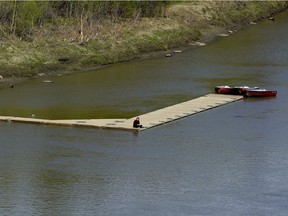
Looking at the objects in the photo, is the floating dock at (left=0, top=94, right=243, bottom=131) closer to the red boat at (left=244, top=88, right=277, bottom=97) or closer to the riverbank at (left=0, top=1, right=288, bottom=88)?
the red boat at (left=244, top=88, right=277, bottom=97)

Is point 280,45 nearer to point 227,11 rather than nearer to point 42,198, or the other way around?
point 227,11

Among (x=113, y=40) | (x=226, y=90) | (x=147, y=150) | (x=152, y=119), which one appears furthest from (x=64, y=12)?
(x=147, y=150)

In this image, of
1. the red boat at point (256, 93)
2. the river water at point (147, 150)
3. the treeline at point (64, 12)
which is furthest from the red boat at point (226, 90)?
the treeline at point (64, 12)

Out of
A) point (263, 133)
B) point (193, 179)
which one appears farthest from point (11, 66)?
point (193, 179)

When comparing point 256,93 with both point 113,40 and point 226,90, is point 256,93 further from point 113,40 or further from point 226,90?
point 113,40

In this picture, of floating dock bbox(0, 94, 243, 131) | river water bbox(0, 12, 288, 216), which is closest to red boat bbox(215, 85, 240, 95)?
river water bbox(0, 12, 288, 216)

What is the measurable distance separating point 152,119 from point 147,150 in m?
8.38

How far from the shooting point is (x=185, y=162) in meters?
62.3

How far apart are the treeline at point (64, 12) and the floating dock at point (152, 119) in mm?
24150

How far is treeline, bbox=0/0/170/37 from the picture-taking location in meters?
99.2

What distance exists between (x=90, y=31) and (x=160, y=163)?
42022 mm

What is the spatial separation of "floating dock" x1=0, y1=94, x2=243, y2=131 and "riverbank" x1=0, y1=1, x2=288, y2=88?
43.4 ft

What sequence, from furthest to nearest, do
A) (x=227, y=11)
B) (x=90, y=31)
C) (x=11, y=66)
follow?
(x=227, y=11) → (x=90, y=31) → (x=11, y=66)

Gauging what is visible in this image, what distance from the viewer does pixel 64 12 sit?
355 ft
